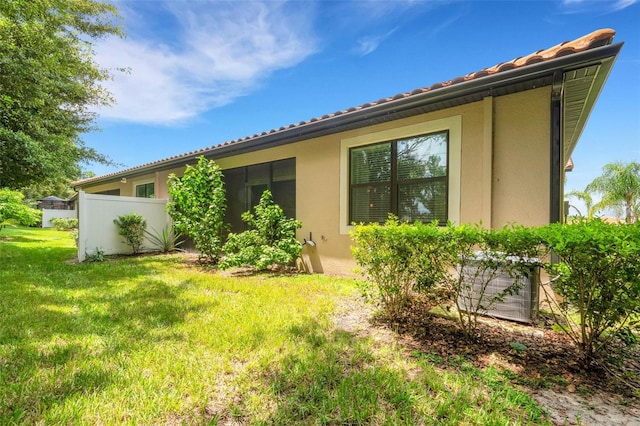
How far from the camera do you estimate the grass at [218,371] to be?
6.14ft

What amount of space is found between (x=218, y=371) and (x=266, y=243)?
177 inches

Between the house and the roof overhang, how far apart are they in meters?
0.02

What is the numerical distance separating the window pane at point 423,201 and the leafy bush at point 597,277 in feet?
8.16

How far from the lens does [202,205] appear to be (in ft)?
25.4

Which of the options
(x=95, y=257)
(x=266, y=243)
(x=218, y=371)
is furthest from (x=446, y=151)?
(x=95, y=257)

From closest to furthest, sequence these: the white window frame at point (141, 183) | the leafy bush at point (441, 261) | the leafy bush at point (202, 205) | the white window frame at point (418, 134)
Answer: the leafy bush at point (441, 261) → the white window frame at point (418, 134) → the leafy bush at point (202, 205) → the white window frame at point (141, 183)

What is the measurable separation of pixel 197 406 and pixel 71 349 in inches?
67.2

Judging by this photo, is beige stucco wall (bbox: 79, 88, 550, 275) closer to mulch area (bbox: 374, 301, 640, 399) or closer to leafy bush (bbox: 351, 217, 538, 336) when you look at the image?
leafy bush (bbox: 351, 217, 538, 336)

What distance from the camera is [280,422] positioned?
70.9 inches

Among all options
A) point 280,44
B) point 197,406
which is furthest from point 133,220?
point 197,406

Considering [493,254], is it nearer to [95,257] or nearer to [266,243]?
[266,243]

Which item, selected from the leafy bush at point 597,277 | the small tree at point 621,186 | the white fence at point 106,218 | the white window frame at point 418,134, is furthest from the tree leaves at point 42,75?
the small tree at point 621,186

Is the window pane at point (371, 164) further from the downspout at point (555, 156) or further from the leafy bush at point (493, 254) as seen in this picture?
the leafy bush at point (493, 254)

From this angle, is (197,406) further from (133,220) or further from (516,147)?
(133,220)
